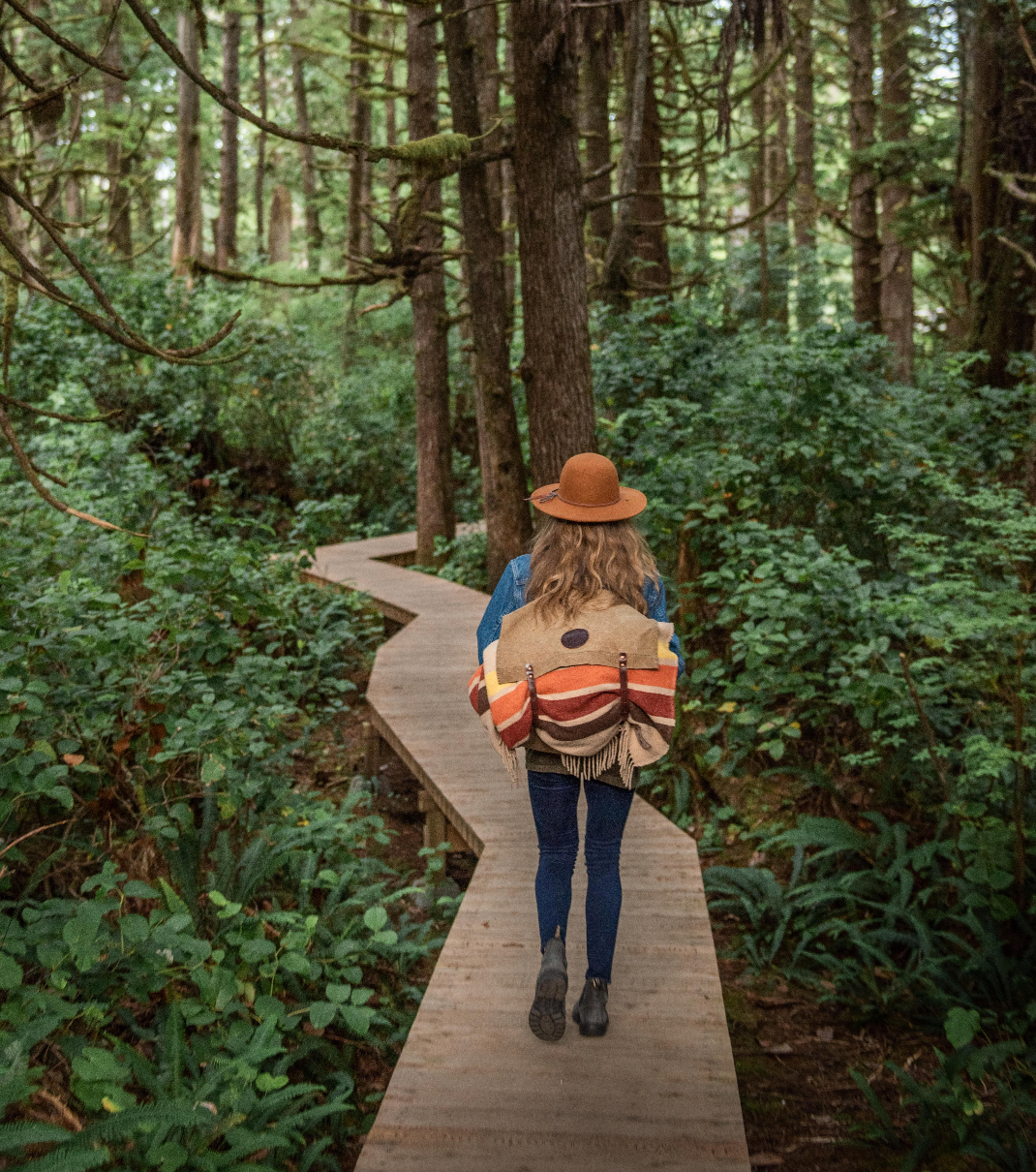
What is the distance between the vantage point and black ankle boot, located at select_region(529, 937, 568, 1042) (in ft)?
10.5

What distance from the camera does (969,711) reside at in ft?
16.6

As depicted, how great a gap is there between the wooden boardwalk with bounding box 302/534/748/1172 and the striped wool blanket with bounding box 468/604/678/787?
1.05 m

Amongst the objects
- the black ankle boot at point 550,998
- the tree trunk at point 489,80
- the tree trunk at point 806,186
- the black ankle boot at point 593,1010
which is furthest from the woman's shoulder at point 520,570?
the tree trunk at point 806,186

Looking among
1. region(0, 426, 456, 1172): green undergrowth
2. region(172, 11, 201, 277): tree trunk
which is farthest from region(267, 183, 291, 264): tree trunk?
region(0, 426, 456, 1172): green undergrowth

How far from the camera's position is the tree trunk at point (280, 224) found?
3353 centimetres

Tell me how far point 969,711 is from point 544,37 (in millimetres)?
5133

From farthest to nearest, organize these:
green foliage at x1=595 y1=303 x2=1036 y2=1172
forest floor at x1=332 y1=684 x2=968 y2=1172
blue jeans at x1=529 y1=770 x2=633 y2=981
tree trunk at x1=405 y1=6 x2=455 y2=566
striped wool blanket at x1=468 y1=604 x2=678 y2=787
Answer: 1. tree trunk at x1=405 y1=6 x2=455 y2=566
2. green foliage at x1=595 y1=303 x2=1036 y2=1172
3. forest floor at x1=332 y1=684 x2=968 y2=1172
4. blue jeans at x1=529 y1=770 x2=633 y2=981
5. striped wool blanket at x1=468 y1=604 x2=678 y2=787

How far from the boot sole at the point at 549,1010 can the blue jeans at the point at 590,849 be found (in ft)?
0.47

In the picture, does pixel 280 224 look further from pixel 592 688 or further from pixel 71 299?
pixel 592 688

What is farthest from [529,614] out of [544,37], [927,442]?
[927,442]

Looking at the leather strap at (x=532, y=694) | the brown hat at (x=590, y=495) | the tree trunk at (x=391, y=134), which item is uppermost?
the tree trunk at (x=391, y=134)

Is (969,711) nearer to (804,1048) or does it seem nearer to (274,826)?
(804,1048)

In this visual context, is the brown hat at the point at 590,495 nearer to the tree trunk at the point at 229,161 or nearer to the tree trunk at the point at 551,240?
the tree trunk at the point at 551,240

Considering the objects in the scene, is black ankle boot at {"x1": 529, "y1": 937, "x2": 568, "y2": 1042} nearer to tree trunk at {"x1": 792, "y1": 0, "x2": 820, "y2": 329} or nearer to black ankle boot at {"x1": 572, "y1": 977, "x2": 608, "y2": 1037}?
black ankle boot at {"x1": 572, "y1": 977, "x2": 608, "y2": 1037}
